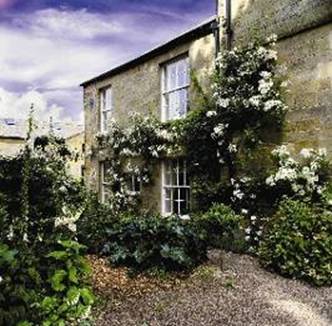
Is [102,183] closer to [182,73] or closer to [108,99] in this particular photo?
[108,99]

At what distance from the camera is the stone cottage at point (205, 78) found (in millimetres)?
10016

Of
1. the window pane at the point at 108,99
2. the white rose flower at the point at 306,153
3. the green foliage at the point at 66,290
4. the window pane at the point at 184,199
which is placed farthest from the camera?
the window pane at the point at 108,99

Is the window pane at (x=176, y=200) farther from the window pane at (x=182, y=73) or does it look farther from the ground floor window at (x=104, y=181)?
the ground floor window at (x=104, y=181)

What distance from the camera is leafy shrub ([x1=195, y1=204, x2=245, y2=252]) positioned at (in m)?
9.38

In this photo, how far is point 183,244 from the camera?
25.8 ft

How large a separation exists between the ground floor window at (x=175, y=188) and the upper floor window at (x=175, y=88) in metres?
1.30

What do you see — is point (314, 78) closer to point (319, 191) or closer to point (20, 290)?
point (319, 191)

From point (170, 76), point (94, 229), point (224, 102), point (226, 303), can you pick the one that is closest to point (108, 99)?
point (170, 76)

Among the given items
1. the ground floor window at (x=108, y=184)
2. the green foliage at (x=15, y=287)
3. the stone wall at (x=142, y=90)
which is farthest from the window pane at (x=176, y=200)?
the green foliage at (x=15, y=287)

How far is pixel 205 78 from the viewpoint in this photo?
42.1ft

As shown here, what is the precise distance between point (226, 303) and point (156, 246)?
5.19 ft

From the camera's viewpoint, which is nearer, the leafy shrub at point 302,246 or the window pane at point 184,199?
the leafy shrub at point 302,246

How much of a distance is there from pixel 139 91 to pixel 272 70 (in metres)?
5.61

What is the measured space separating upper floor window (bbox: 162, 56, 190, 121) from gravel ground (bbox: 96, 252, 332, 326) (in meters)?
6.51
